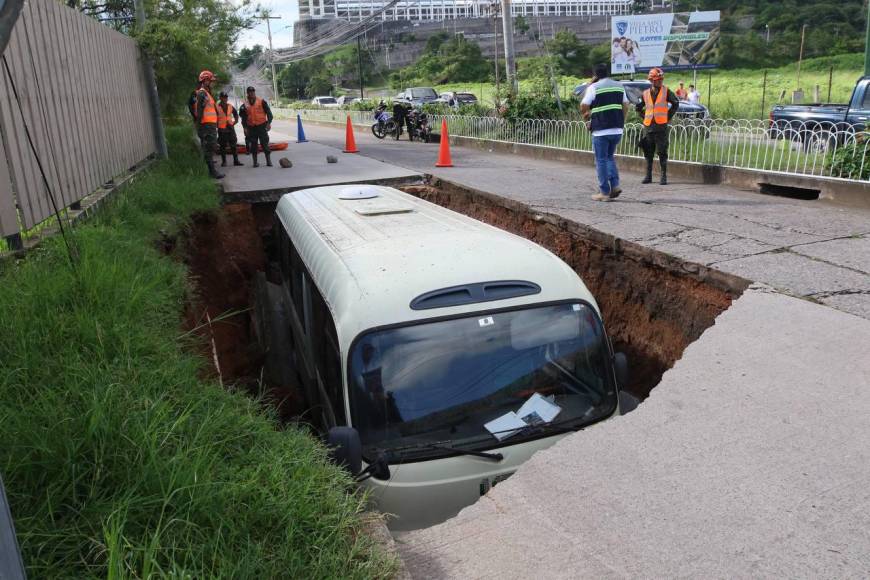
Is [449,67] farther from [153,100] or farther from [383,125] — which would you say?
[153,100]

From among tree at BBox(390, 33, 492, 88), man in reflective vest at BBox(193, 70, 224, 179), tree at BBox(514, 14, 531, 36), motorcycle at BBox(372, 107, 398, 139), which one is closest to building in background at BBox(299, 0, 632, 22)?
tree at BBox(514, 14, 531, 36)

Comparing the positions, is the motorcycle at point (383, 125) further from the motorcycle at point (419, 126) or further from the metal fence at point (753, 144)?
the metal fence at point (753, 144)

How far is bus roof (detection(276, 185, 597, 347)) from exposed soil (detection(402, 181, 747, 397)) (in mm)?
2302

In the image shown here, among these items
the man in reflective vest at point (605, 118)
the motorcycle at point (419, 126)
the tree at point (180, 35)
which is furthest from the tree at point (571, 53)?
the man in reflective vest at point (605, 118)

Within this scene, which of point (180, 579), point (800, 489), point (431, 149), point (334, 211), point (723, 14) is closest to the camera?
point (180, 579)

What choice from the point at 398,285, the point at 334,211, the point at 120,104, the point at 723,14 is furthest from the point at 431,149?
the point at 723,14

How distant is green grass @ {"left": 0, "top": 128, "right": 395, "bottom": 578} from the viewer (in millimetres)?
2256

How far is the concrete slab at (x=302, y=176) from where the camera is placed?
469 inches

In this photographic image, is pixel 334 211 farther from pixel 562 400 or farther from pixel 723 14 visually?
pixel 723 14

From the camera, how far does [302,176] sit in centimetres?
1383

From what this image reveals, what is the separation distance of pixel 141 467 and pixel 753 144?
10.9 m

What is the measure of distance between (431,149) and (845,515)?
62.5 feet

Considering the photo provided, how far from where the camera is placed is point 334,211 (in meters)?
6.82

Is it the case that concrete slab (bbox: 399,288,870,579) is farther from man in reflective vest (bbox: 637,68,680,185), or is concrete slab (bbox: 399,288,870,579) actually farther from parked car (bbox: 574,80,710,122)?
parked car (bbox: 574,80,710,122)
